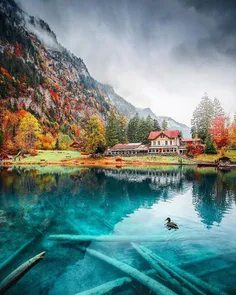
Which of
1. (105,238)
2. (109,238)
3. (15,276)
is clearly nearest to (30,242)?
(15,276)

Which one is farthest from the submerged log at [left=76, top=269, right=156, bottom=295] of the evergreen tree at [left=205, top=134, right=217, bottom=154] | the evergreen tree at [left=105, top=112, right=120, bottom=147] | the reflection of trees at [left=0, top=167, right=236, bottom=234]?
the evergreen tree at [left=105, top=112, right=120, bottom=147]

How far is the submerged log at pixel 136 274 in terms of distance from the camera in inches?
234

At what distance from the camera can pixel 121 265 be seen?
757 centimetres

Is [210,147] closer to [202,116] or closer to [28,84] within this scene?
[202,116]

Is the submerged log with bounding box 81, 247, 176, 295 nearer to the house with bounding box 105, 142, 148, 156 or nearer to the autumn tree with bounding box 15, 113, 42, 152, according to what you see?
the house with bounding box 105, 142, 148, 156

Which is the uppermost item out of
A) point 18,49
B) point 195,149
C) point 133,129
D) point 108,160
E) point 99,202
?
point 18,49

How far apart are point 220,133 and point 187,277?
68651 millimetres

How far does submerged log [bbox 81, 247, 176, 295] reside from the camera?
5.95 m

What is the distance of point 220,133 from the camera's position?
6569 cm

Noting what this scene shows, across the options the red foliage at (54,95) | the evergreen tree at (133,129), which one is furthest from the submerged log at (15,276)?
the red foliage at (54,95)

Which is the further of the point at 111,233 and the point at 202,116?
the point at 202,116

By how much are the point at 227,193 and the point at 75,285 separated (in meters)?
21.0

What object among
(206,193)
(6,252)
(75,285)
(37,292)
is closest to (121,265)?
(75,285)

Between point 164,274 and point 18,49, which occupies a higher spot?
point 18,49
